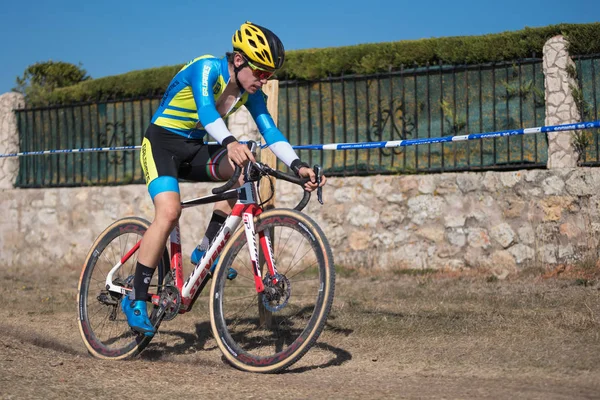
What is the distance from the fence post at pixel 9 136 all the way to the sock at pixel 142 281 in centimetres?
846

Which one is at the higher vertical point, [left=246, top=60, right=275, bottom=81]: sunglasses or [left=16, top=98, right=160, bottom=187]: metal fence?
[left=16, top=98, right=160, bottom=187]: metal fence

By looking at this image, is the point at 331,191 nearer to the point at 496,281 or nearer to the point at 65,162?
the point at 496,281

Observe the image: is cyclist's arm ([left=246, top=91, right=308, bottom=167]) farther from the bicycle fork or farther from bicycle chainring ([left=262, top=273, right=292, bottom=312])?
bicycle chainring ([left=262, top=273, right=292, bottom=312])

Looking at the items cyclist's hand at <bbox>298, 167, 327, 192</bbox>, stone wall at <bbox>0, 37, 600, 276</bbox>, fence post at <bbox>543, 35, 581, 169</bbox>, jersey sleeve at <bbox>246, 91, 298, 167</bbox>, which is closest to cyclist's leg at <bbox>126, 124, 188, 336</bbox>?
jersey sleeve at <bbox>246, 91, 298, 167</bbox>

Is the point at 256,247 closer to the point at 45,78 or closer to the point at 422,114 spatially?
the point at 422,114

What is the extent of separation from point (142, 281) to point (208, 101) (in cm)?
126

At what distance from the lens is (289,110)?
10.3m

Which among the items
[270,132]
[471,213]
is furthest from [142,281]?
[471,213]

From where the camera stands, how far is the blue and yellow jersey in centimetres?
455

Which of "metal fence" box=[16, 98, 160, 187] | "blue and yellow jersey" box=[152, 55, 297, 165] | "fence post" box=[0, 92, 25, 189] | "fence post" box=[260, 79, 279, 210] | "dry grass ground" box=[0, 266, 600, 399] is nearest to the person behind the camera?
"dry grass ground" box=[0, 266, 600, 399]

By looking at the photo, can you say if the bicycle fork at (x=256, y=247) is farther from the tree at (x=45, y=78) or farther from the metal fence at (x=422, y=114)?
the tree at (x=45, y=78)

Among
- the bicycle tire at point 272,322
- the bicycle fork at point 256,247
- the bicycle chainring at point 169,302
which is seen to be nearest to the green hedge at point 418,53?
the bicycle tire at point 272,322

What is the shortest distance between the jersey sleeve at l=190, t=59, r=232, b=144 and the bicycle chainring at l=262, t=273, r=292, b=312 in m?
0.89

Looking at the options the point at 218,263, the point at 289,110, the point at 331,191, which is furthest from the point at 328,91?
the point at 218,263
